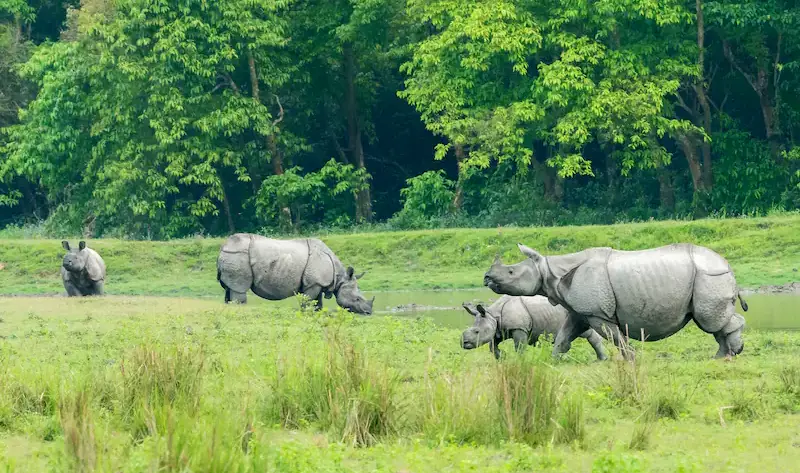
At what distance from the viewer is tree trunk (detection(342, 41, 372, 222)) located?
3709 centimetres

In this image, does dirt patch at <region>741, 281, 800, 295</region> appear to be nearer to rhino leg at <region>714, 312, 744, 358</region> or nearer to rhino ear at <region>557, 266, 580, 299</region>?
rhino leg at <region>714, 312, 744, 358</region>

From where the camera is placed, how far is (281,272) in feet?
65.6

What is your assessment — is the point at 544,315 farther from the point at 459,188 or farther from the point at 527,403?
the point at 459,188

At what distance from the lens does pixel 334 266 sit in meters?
20.2

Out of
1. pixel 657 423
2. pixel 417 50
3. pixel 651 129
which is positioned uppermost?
pixel 417 50

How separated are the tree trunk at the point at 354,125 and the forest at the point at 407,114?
8 cm

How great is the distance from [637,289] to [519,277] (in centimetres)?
116

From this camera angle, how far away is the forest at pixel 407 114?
3128 cm

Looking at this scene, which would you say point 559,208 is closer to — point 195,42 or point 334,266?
point 195,42

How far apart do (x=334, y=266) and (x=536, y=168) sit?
15013 millimetres

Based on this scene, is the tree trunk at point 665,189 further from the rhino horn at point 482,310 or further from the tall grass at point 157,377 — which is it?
the tall grass at point 157,377

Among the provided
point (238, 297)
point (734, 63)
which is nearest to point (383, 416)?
point (238, 297)

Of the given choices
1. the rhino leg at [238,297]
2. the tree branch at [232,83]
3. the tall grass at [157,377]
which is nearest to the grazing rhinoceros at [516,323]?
the tall grass at [157,377]

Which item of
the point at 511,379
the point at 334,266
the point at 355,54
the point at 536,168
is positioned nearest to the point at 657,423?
the point at 511,379
